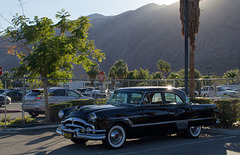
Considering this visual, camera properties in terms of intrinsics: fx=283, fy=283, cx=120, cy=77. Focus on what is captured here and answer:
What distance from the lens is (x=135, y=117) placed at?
27.2 ft

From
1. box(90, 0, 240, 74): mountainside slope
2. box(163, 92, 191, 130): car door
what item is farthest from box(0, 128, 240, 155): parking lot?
box(90, 0, 240, 74): mountainside slope

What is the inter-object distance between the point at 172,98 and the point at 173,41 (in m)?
104

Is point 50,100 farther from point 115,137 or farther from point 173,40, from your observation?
point 173,40

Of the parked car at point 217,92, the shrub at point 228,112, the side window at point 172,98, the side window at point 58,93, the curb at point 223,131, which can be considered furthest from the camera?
the parked car at point 217,92

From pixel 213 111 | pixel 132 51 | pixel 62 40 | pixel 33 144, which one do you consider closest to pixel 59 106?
pixel 62 40

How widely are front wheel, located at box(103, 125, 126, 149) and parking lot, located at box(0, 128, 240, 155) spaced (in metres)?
0.16

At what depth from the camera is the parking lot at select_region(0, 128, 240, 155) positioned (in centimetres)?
784

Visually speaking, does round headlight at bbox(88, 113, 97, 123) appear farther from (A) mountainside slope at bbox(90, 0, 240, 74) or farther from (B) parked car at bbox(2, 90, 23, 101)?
(A) mountainside slope at bbox(90, 0, 240, 74)

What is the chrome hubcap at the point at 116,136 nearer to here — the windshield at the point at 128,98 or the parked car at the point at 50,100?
the windshield at the point at 128,98

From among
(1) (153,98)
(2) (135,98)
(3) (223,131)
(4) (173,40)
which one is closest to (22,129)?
(2) (135,98)

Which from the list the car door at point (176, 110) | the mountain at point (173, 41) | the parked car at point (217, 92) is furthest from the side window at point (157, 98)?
the mountain at point (173, 41)

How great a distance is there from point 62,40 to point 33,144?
5.59m

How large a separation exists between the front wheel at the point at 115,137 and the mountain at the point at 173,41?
88860mm

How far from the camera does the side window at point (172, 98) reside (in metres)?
9.27
